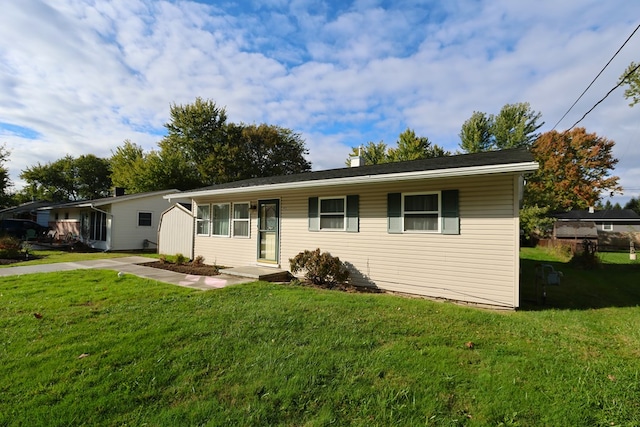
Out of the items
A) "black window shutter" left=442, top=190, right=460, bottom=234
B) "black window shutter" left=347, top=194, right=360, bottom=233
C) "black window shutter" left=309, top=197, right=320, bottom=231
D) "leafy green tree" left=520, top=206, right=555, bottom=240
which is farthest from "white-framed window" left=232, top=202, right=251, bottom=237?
"leafy green tree" left=520, top=206, right=555, bottom=240

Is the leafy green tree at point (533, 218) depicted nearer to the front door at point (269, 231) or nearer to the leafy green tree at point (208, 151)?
the front door at point (269, 231)

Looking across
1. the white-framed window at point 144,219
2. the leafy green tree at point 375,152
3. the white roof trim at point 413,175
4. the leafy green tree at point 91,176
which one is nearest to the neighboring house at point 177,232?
the white-framed window at point 144,219

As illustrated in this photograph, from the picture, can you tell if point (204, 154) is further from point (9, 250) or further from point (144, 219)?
point (9, 250)

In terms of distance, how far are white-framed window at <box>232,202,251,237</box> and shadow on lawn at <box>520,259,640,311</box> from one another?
7.98 metres

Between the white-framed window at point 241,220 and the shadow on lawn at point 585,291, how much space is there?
798cm

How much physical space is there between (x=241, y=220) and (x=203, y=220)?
232 centimetres

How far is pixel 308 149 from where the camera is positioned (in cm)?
3456

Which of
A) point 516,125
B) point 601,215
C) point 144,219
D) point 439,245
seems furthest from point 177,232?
point 601,215

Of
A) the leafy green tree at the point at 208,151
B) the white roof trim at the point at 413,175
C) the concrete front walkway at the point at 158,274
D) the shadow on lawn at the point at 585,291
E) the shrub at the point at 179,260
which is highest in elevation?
the leafy green tree at the point at 208,151

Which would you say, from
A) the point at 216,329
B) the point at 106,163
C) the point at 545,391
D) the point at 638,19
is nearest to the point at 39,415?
the point at 216,329

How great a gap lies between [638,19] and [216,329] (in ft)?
32.2

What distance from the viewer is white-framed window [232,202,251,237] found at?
10.3m

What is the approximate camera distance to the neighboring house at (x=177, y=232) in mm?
12594

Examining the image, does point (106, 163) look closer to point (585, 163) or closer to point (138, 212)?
point (138, 212)
